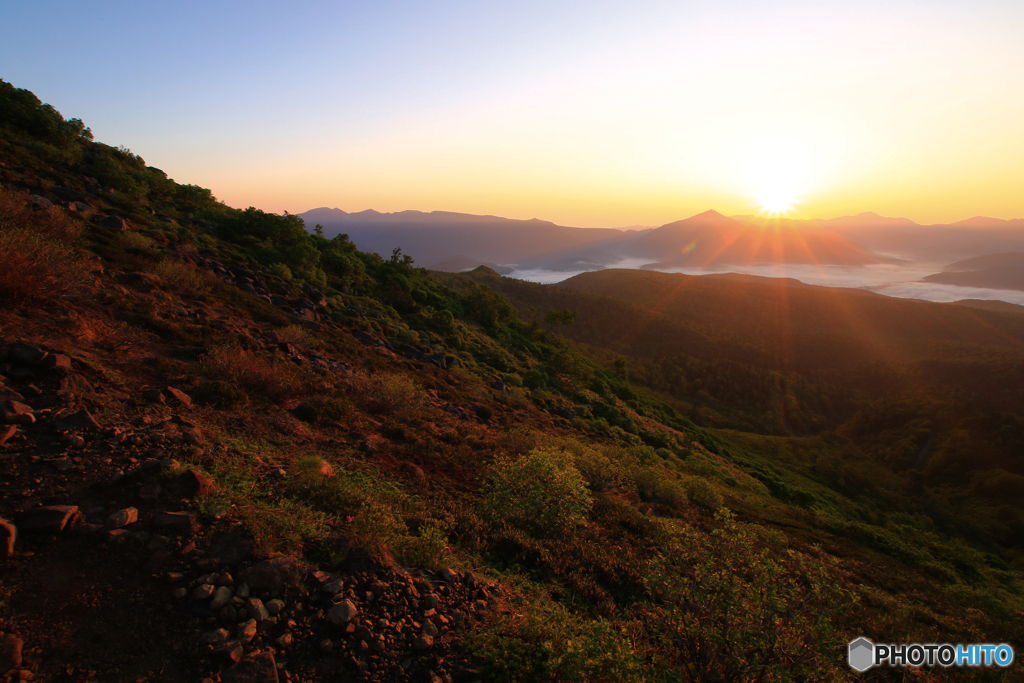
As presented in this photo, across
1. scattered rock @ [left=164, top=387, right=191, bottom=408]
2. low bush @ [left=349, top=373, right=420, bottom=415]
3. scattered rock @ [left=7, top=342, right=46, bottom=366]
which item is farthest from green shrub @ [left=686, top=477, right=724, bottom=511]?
scattered rock @ [left=7, top=342, right=46, bottom=366]

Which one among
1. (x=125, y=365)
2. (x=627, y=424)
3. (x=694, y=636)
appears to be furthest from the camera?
(x=627, y=424)

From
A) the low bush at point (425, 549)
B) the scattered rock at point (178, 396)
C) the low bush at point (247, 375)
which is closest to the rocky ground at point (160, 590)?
the low bush at point (425, 549)

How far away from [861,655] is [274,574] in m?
6.74

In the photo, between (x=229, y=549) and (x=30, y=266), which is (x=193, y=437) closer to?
(x=229, y=549)

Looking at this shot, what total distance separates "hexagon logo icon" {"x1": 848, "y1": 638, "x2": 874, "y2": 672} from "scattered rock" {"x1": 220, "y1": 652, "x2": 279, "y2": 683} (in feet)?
19.8

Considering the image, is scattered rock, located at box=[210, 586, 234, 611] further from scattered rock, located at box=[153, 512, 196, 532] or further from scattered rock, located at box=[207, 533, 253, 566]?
scattered rock, located at box=[153, 512, 196, 532]

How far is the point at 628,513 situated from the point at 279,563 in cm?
765

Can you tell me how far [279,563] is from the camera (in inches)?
158

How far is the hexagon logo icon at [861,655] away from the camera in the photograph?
4907mm

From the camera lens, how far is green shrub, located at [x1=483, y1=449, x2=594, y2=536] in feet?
24.2

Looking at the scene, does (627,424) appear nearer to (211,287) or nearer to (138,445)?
(211,287)

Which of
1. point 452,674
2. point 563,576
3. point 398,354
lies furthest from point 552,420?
point 452,674

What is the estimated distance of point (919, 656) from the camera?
19.3 feet

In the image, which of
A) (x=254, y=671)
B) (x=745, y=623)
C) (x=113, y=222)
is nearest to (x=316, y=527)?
(x=254, y=671)
